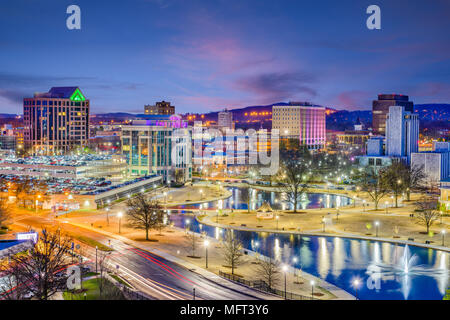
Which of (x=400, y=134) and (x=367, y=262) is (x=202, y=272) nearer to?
(x=367, y=262)

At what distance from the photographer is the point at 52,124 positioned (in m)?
152

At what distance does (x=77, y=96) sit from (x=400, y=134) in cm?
11581

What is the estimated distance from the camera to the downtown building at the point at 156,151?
90.6 metres

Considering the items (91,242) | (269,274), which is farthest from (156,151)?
(269,274)

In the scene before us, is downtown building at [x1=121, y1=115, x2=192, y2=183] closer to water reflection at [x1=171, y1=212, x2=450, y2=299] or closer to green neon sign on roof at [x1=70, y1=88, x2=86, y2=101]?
water reflection at [x1=171, y1=212, x2=450, y2=299]

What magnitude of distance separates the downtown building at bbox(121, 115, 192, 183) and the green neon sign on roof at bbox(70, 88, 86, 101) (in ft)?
255

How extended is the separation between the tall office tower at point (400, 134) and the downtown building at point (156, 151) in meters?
47.4

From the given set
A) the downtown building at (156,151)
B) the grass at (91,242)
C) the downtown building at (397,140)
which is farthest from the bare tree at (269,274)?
the downtown building at (397,140)

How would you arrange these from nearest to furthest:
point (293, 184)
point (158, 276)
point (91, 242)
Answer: point (158, 276)
point (91, 242)
point (293, 184)

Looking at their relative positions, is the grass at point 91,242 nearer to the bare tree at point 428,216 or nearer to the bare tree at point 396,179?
the bare tree at point 428,216

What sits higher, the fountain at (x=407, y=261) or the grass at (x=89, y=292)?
the grass at (x=89, y=292)
